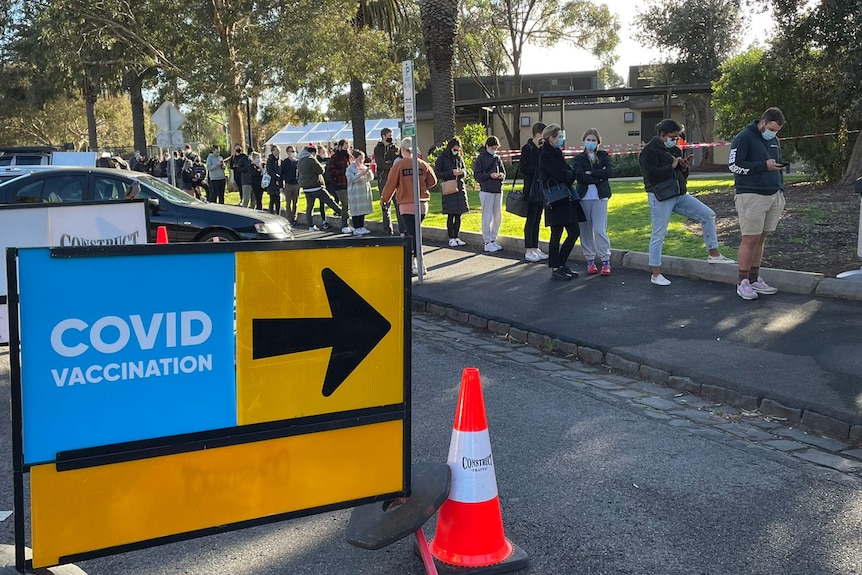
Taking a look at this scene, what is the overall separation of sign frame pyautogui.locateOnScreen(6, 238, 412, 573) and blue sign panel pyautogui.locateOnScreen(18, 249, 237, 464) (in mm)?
25

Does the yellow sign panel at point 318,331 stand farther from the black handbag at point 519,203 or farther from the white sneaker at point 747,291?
the black handbag at point 519,203

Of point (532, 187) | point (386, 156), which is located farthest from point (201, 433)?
point (386, 156)

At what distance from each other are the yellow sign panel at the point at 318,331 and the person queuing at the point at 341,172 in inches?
517

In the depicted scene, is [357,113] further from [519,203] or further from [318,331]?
[318,331]

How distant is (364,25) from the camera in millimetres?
29781

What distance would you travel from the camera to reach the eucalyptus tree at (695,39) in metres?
36.2

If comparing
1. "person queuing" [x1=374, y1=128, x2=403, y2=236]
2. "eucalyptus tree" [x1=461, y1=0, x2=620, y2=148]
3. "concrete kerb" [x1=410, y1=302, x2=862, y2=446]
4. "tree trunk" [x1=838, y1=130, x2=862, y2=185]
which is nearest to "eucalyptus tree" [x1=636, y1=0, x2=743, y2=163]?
"eucalyptus tree" [x1=461, y1=0, x2=620, y2=148]

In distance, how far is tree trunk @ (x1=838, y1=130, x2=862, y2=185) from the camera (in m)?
16.9

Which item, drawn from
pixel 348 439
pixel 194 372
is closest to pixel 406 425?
pixel 348 439

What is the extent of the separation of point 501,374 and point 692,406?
1588 mm

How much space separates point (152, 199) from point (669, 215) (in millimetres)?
7059

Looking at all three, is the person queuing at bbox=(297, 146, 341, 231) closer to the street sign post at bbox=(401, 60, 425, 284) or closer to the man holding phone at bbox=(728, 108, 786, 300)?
the street sign post at bbox=(401, 60, 425, 284)

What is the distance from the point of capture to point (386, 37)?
29.5 m

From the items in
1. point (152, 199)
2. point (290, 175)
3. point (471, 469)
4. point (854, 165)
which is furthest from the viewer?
point (290, 175)
